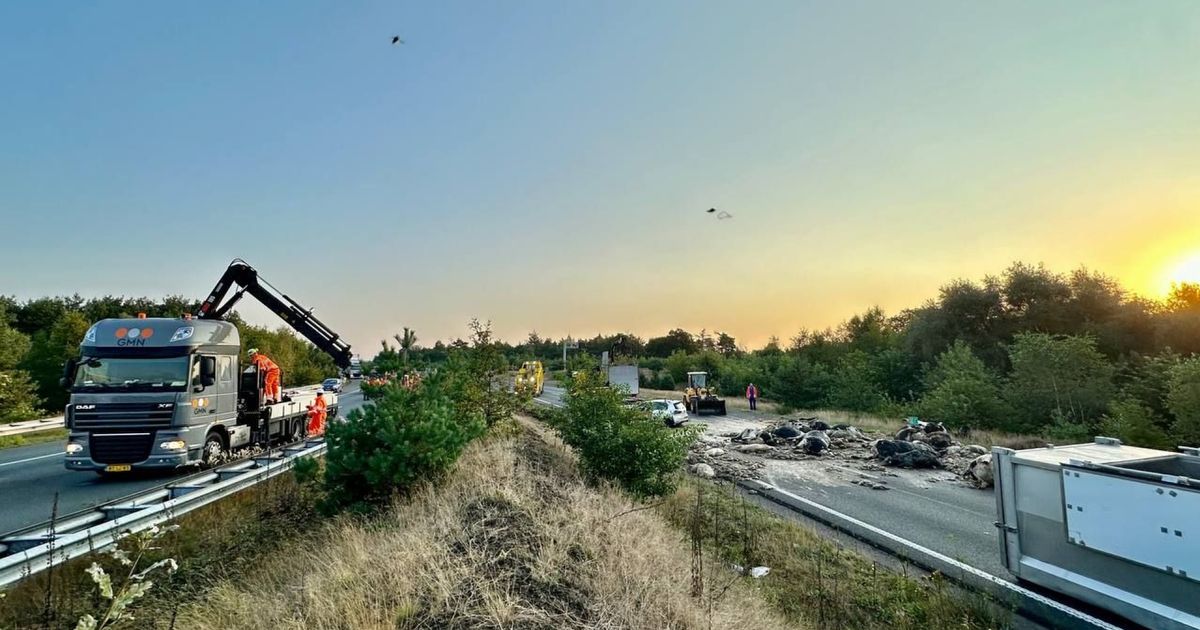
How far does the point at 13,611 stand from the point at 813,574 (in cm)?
855

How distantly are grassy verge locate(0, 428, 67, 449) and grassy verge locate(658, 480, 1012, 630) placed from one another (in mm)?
23178

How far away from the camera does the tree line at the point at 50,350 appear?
2394cm

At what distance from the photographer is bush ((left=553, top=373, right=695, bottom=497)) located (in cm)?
984

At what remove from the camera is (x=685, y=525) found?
922cm

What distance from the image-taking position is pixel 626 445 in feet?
32.5

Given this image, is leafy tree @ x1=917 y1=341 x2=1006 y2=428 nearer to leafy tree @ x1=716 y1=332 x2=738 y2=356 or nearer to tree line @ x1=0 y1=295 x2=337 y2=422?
tree line @ x1=0 y1=295 x2=337 y2=422

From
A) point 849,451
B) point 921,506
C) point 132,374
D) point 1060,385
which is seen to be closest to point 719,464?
point 849,451

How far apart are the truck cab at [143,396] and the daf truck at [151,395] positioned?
1 cm

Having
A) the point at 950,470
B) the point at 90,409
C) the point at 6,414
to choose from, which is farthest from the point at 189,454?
the point at 6,414

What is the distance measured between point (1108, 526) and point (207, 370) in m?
14.7

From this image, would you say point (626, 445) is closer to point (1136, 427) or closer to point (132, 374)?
point (132, 374)

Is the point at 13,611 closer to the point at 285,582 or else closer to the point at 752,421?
the point at 285,582

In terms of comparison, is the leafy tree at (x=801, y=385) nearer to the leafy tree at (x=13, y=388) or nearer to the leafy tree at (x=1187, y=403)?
the leafy tree at (x=1187, y=403)

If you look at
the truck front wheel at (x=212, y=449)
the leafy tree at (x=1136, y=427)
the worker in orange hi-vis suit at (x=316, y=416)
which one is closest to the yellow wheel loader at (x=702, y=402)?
the leafy tree at (x=1136, y=427)
